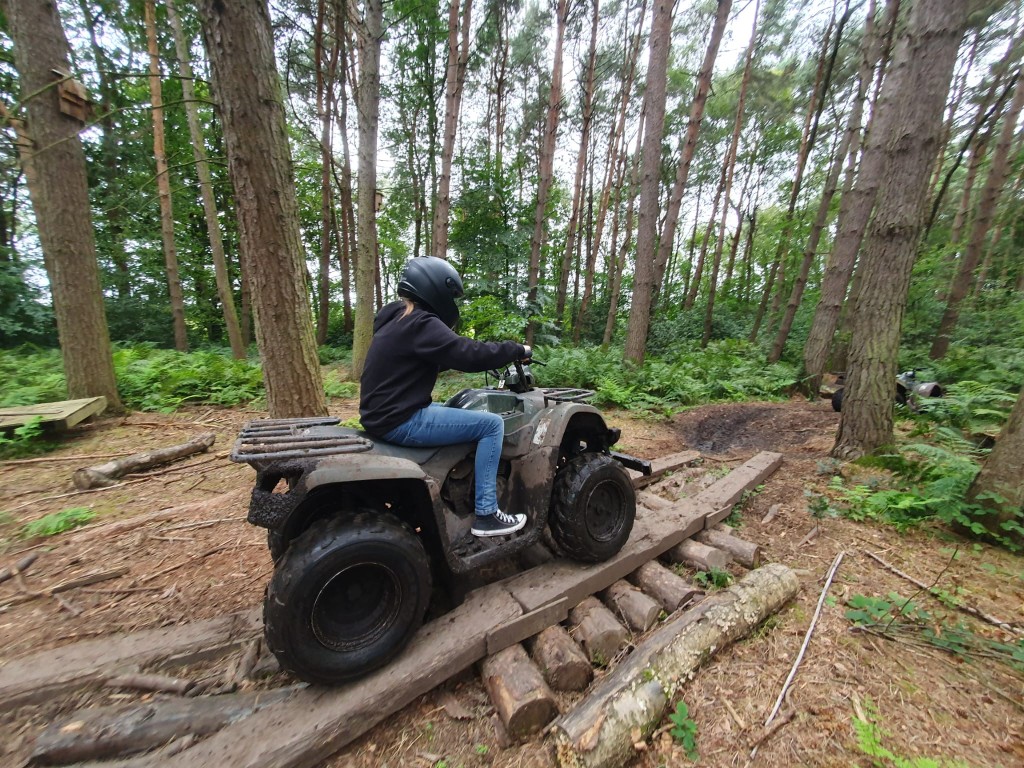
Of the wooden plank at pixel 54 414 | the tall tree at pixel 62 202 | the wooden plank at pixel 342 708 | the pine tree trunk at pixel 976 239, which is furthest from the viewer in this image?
the pine tree trunk at pixel 976 239

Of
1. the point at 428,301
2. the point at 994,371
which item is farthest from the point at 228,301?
the point at 994,371

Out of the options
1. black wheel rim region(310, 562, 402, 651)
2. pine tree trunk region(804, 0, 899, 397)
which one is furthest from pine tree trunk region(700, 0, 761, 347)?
black wheel rim region(310, 562, 402, 651)

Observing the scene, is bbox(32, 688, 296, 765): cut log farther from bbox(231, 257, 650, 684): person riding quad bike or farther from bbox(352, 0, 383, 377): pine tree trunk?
bbox(352, 0, 383, 377): pine tree trunk

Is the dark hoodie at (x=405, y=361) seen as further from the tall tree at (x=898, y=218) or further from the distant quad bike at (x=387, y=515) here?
the tall tree at (x=898, y=218)

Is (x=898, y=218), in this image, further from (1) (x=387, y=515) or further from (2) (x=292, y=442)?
(2) (x=292, y=442)

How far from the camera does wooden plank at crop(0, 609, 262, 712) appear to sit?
180 cm

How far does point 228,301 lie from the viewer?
36.0 feet

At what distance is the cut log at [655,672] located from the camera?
1.62 metres

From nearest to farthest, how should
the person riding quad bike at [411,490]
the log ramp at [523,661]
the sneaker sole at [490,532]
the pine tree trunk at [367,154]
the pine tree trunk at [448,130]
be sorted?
the log ramp at [523,661]
the person riding quad bike at [411,490]
the sneaker sole at [490,532]
the pine tree trunk at [367,154]
the pine tree trunk at [448,130]

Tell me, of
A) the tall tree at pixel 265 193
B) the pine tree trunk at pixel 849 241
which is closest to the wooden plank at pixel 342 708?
the tall tree at pixel 265 193

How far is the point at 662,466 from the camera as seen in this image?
14.3 feet

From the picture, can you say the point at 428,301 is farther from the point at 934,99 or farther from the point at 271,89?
the point at 934,99

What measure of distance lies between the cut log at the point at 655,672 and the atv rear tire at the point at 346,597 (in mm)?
836

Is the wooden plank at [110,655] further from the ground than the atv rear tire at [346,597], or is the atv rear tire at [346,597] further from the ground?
the atv rear tire at [346,597]
